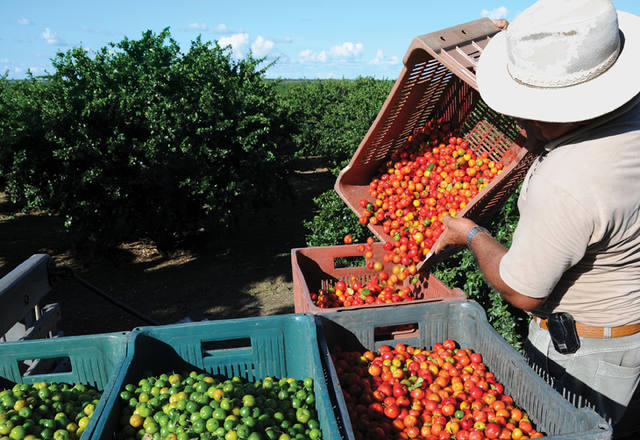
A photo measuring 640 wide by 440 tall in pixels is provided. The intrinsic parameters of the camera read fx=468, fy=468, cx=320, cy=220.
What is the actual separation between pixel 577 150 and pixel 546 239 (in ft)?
1.22

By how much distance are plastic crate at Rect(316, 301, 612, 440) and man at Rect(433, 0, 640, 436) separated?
544mm

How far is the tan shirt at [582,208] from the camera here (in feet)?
5.69

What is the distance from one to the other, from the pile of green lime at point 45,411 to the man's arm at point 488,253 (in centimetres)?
199

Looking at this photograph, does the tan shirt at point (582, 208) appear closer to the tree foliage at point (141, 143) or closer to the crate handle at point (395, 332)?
the crate handle at point (395, 332)

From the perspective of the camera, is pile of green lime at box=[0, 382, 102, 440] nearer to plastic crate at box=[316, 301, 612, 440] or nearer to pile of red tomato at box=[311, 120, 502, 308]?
plastic crate at box=[316, 301, 612, 440]

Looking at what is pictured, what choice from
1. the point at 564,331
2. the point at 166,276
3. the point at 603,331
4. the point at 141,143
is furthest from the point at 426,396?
the point at 166,276

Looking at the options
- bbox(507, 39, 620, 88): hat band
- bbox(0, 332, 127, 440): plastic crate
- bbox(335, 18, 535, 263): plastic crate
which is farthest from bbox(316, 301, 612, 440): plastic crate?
bbox(507, 39, 620, 88): hat band

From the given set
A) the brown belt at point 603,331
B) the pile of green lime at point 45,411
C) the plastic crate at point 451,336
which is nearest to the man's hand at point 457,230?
the plastic crate at point 451,336

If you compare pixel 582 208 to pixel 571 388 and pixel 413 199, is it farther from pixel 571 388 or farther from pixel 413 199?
pixel 413 199

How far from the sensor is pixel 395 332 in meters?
Result: 3.16

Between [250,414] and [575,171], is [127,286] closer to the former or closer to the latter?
[250,414]

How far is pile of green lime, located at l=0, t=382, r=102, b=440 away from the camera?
2090 millimetres

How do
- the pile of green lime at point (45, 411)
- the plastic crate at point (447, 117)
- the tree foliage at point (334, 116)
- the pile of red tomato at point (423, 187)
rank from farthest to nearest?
the tree foliage at point (334, 116) < the pile of red tomato at point (423, 187) < the plastic crate at point (447, 117) < the pile of green lime at point (45, 411)

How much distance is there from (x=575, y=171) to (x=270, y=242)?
321 inches
